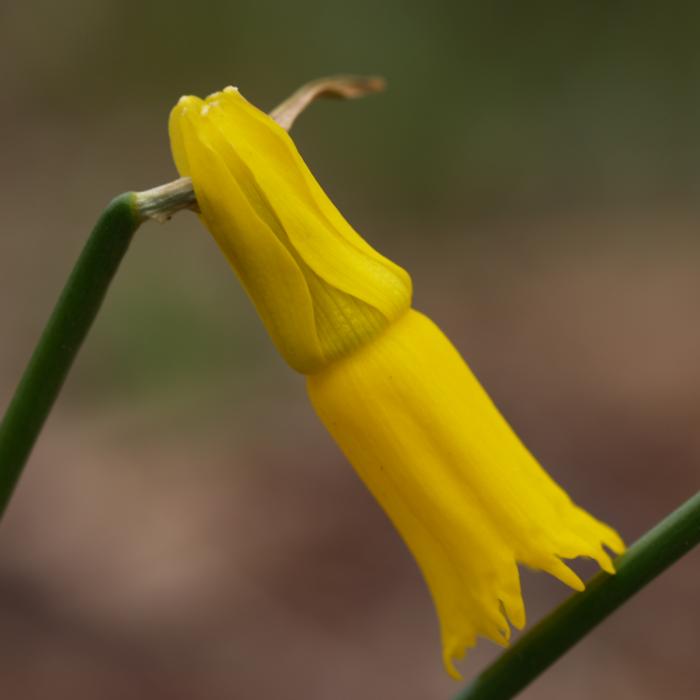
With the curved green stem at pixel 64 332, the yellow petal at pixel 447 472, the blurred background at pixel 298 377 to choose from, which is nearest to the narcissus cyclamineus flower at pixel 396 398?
the yellow petal at pixel 447 472

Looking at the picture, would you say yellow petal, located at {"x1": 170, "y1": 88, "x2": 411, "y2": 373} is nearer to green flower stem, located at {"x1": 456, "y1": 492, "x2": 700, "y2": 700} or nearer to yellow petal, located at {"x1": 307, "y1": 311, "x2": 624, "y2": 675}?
yellow petal, located at {"x1": 307, "y1": 311, "x2": 624, "y2": 675}

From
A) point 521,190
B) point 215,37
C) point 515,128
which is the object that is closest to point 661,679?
point 521,190

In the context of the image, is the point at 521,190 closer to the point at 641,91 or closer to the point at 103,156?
the point at 641,91

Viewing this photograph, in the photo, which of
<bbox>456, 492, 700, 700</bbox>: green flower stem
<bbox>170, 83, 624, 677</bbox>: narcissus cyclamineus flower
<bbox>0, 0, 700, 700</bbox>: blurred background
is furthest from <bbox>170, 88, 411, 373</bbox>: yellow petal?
<bbox>0, 0, 700, 700</bbox>: blurred background

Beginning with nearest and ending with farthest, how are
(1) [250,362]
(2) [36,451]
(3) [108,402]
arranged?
(2) [36,451] → (3) [108,402] → (1) [250,362]

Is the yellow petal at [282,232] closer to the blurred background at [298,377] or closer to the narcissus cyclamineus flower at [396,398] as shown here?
the narcissus cyclamineus flower at [396,398]

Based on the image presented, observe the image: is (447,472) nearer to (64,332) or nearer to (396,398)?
(396,398)
